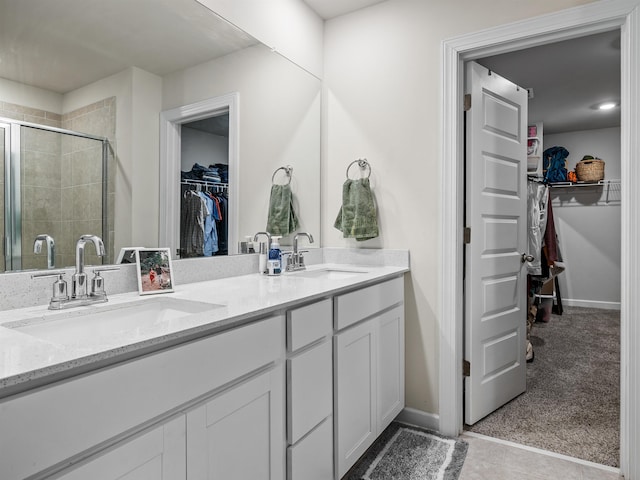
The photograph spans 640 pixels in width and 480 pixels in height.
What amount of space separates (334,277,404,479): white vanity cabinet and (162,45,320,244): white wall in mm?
724

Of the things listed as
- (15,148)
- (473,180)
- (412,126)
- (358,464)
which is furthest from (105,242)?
(473,180)

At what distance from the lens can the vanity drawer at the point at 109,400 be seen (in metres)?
0.70

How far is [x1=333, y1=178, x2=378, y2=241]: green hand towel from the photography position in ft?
7.82

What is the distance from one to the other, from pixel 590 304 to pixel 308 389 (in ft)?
17.7

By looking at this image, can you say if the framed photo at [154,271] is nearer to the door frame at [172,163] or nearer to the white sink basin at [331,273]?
the door frame at [172,163]

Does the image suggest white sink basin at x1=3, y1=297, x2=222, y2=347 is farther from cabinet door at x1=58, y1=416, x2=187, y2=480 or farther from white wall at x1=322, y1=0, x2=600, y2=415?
white wall at x1=322, y1=0, x2=600, y2=415

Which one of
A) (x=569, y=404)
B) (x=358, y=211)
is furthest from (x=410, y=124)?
(x=569, y=404)

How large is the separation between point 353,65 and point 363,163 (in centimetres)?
63

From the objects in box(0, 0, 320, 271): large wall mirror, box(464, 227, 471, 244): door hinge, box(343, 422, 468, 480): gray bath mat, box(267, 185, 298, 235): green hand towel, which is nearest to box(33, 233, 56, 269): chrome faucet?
box(0, 0, 320, 271): large wall mirror

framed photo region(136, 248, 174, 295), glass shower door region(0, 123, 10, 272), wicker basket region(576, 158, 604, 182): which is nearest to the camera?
glass shower door region(0, 123, 10, 272)

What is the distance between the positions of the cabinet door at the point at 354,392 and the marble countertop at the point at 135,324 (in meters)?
0.25

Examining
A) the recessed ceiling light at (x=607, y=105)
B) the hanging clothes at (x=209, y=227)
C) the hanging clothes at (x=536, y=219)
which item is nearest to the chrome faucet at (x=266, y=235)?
the hanging clothes at (x=209, y=227)

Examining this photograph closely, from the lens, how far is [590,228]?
538 centimetres

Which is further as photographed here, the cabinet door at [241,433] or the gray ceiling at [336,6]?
the gray ceiling at [336,6]
